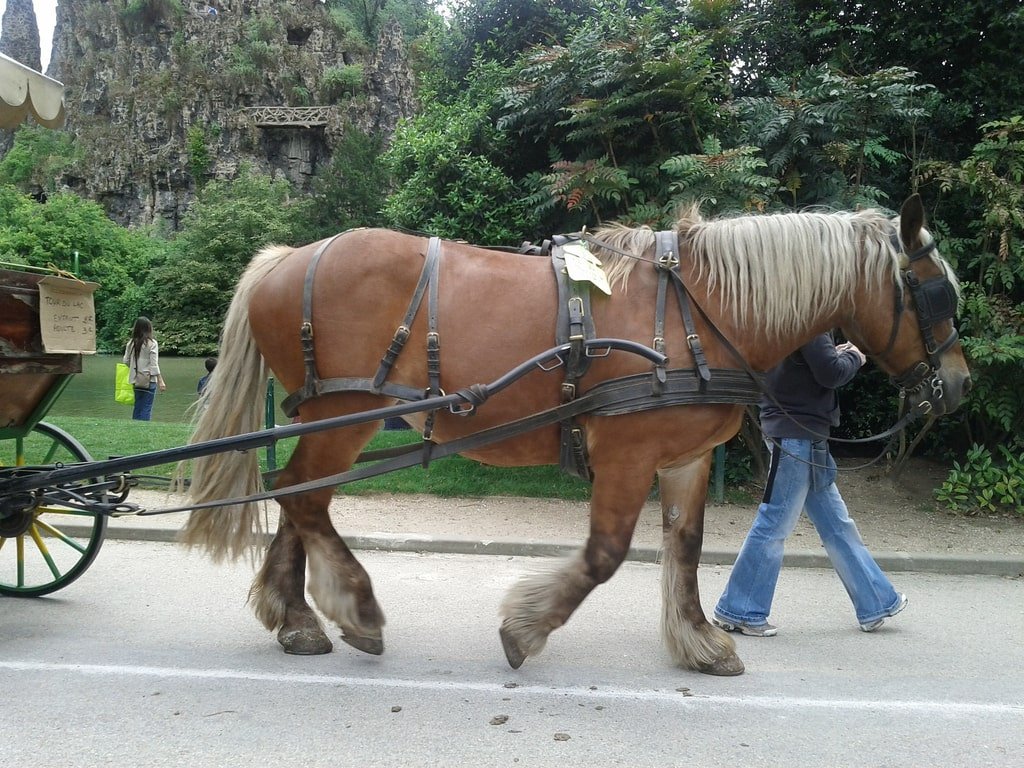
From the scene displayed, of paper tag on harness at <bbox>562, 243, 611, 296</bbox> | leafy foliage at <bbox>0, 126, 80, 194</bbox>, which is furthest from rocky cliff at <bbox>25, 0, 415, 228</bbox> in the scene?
paper tag on harness at <bbox>562, 243, 611, 296</bbox>

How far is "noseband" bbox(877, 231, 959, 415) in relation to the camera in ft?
10.3

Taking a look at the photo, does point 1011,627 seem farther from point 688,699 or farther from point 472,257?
point 472,257

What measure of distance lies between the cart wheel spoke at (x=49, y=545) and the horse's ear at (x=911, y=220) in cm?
394

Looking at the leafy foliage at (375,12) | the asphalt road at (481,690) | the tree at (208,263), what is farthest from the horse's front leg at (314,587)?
the leafy foliage at (375,12)

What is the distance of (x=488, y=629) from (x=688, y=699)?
4.03 ft

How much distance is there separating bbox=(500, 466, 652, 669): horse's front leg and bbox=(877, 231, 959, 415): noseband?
1.26 m

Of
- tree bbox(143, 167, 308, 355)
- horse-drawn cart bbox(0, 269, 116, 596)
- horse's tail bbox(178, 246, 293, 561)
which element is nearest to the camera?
horse's tail bbox(178, 246, 293, 561)

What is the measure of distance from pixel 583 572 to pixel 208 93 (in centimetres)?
5106

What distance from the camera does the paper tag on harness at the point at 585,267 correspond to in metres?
3.02

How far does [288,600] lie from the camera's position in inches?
140

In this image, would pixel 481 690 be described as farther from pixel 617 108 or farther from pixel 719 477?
pixel 617 108

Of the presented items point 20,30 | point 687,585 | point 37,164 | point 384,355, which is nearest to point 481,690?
point 687,585

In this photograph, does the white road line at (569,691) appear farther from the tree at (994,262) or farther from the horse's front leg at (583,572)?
the tree at (994,262)

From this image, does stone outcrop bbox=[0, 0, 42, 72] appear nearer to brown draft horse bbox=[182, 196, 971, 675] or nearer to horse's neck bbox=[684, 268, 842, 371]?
brown draft horse bbox=[182, 196, 971, 675]
